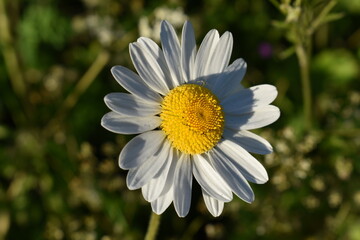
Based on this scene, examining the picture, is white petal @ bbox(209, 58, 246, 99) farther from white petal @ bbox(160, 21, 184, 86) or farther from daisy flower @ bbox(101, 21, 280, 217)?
white petal @ bbox(160, 21, 184, 86)

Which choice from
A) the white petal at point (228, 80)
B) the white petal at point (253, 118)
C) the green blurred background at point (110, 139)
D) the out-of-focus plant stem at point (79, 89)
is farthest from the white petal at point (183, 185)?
the out-of-focus plant stem at point (79, 89)

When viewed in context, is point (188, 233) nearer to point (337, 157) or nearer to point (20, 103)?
point (337, 157)

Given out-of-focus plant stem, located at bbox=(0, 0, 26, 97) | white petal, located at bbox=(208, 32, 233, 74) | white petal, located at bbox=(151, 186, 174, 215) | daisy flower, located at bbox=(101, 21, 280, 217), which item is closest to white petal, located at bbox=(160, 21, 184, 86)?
daisy flower, located at bbox=(101, 21, 280, 217)

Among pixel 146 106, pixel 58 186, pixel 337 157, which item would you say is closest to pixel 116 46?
pixel 58 186

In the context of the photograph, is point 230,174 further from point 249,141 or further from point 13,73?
point 13,73

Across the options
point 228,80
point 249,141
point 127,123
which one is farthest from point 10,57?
point 249,141

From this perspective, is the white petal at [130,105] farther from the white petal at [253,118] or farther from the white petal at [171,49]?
the white petal at [253,118]
